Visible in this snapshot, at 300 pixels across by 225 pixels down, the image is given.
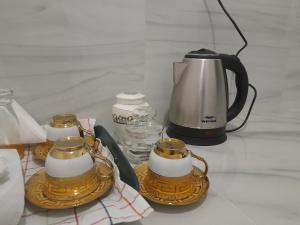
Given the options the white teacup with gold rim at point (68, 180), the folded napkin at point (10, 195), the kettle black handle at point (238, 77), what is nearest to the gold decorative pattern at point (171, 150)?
the white teacup with gold rim at point (68, 180)

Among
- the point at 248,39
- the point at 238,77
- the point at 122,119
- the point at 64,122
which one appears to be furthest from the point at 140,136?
the point at 248,39

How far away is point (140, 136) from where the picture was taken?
23.2 inches

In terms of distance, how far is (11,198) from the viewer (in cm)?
31

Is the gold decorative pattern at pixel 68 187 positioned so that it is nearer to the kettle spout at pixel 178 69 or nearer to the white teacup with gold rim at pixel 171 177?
the white teacup with gold rim at pixel 171 177

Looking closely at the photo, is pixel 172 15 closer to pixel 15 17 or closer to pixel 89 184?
pixel 15 17

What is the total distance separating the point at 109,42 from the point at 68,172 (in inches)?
15.5

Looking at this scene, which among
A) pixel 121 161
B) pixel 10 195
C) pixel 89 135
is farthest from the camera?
pixel 89 135

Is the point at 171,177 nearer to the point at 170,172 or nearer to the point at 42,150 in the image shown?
the point at 170,172

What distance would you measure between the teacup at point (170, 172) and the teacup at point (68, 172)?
10 centimetres

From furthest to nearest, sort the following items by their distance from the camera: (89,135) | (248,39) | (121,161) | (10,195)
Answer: (248,39)
(89,135)
(121,161)
(10,195)

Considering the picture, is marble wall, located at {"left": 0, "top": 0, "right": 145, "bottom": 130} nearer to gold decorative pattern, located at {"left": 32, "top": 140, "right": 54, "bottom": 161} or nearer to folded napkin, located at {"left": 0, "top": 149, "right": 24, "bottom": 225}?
gold decorative pattern, located at {"left": 32, "top": 140, "right": 54, "bottom": 161}

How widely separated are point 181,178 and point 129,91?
362 millimetres

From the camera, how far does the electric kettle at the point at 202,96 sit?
616 millimetres

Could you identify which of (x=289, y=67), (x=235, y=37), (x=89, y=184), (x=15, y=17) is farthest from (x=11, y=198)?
(x=289, y=67)
